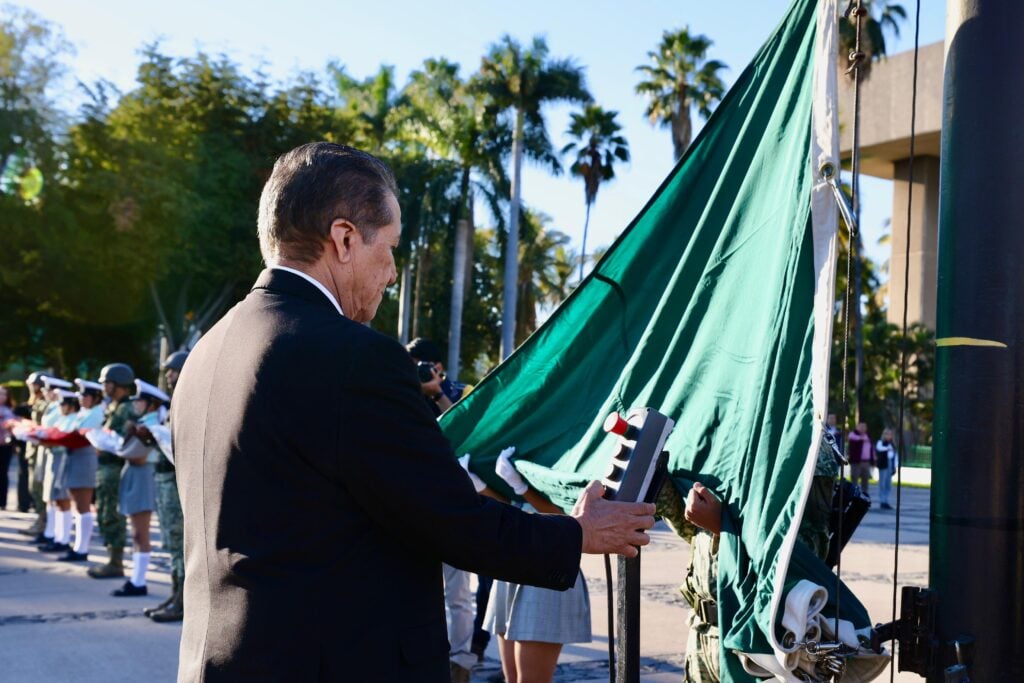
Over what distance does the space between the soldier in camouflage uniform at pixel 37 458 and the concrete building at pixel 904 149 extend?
3399cm

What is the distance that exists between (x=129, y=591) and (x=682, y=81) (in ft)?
101

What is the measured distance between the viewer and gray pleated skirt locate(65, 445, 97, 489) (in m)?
12.1

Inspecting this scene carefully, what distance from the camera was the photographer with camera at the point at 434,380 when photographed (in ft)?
20.2

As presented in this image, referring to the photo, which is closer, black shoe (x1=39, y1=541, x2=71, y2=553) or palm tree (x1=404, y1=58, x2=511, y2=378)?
black shoe (x1=39, y1=541, x2=71, y2=553)

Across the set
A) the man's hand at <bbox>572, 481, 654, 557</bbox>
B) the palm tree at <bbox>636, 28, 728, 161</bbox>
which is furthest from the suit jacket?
the palm tree at <bbox>636, 28, 728, 161</bbox>

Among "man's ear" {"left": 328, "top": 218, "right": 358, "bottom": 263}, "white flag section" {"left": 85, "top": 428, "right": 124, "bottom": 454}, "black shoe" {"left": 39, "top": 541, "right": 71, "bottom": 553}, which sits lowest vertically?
"black shoe" {"left": 39, "top": 541, "right": 71, "bottom": 553}

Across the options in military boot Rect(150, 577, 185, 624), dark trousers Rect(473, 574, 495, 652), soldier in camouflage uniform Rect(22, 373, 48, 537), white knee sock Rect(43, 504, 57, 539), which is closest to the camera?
dark trousers Rect(473, 574, 495, 652)

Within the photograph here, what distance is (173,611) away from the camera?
27.9 feet

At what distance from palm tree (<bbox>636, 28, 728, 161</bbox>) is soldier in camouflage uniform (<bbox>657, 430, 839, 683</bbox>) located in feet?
111

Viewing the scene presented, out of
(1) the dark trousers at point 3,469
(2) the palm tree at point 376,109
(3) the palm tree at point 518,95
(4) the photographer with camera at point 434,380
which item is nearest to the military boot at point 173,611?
(4) the photographer with camera at point 434,380

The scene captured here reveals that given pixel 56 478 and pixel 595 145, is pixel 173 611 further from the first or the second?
pixel 595 145

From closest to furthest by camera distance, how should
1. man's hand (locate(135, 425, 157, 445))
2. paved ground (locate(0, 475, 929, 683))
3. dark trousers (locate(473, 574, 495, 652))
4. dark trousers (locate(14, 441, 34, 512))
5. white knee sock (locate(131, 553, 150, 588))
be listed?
paved ground (locate(0, 475, 929, 683)), dark trousers (locate(473, 574, 495, 652)), man's hand (locate(135, 425, 157, 445)), white knee sock (locate(131, 553, 150, 588)), dark trousers (locate(14, 441, 34, 512))

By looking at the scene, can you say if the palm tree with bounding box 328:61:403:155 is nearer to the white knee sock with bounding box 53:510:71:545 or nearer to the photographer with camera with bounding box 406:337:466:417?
the white knee sock with bounding box 53:510:71:545

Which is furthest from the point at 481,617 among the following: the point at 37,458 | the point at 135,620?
the point at 37,458
